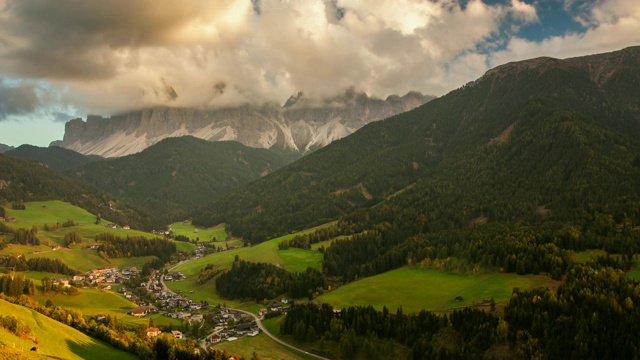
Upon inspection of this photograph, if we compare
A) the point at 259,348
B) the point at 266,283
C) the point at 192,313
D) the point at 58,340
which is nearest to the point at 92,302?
the point at 192,313

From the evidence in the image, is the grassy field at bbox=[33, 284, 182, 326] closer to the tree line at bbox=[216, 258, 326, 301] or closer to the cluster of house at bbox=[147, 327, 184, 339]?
the cluster of house at bbox=[147, 327, 184, 339]

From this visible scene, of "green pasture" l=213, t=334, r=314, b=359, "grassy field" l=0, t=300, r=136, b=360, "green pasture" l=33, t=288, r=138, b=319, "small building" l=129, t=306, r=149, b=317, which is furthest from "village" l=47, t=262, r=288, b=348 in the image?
"grassy field" l=0, t=300, r=136, b=360

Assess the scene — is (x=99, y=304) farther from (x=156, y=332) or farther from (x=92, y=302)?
(x=156, y=332)

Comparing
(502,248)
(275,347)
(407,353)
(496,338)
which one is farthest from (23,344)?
(502,248)

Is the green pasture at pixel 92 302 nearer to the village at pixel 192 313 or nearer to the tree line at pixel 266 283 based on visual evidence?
the village at pixel 192 313

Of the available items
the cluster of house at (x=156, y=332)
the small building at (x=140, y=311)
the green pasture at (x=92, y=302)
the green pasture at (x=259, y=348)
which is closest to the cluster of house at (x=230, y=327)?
the green pasture at (x=259, y=348)

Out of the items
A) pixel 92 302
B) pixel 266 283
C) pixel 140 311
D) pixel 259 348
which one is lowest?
pixel 259 348
